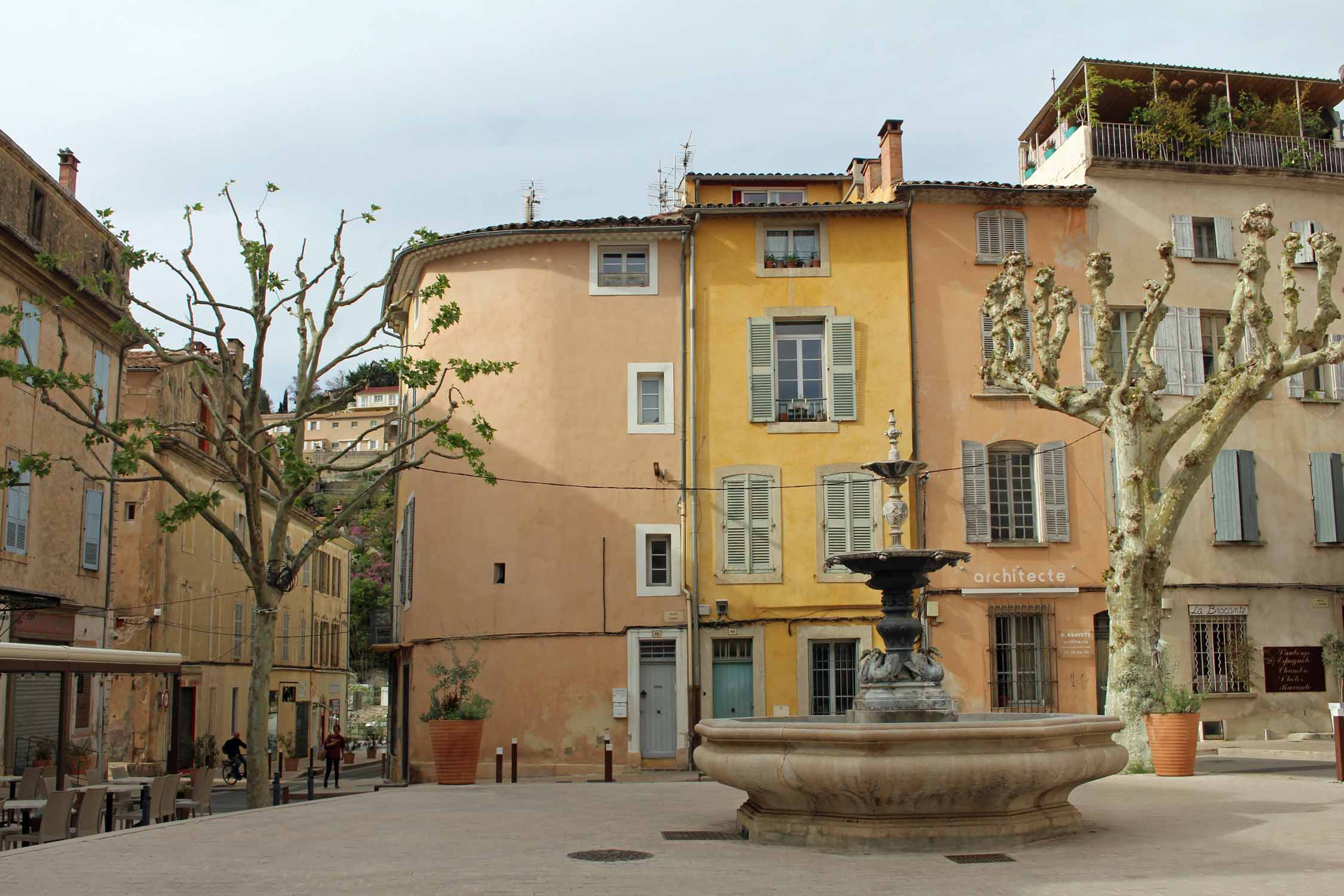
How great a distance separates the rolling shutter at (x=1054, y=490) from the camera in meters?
25.5

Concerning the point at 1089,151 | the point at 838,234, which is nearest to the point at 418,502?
the point at 838,234

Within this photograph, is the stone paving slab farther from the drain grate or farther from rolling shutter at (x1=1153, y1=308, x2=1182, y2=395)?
rolling shutter at (x1=1153, y1=308, x2=1182, y2=395)

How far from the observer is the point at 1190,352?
26.4 metres

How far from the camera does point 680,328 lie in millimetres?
26422

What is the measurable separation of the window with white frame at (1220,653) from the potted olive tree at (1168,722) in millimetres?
7485

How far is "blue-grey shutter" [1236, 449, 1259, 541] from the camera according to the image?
25.9 metres

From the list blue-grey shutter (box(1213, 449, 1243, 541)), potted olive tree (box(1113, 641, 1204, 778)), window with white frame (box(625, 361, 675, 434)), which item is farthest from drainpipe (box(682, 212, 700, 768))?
blue-grey shutter (box(1213, 449, 1243, 541))

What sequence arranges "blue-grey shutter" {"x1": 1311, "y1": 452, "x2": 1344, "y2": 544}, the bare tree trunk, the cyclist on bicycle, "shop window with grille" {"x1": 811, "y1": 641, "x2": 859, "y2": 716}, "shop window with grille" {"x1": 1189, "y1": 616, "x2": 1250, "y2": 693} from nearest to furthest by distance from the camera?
the bare tree trunk
"shop window with grille" {"x1": 811, "y1": 641, "x2": 859, "y2": 716}
"shop window with grille" {"x1": 1189, "y1": 616, "x2": 1250, "y2": 693}
"blue-grey shutter" {"x1": 1311, "y1": 452, "x2": 1344, "y2": 544}
the cyclist on bicycle

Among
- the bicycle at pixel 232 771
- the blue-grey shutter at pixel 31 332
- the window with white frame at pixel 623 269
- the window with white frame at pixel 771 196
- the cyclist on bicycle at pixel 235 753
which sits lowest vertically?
the bicycle at pixel 232 771

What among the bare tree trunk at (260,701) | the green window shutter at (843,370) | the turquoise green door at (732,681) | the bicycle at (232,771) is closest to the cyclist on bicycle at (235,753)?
the bicycle at (232,771)

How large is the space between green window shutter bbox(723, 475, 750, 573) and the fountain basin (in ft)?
47.9

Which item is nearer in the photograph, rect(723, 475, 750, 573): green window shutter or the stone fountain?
the stone fountain

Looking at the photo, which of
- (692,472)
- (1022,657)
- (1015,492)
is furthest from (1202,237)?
(692,472)

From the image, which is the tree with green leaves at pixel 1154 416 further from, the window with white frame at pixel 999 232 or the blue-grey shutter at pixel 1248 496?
the blue-grey shutter at pixel 1248 496
